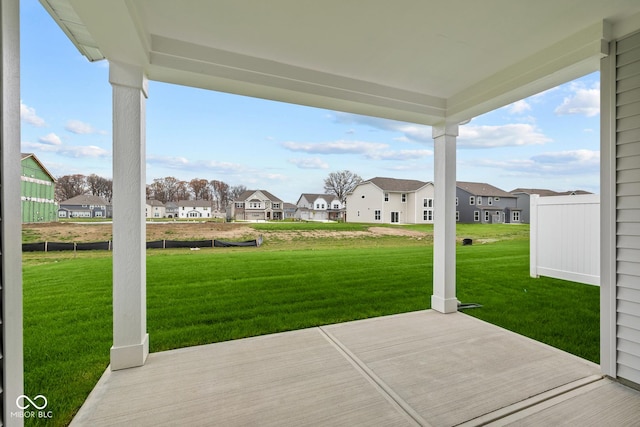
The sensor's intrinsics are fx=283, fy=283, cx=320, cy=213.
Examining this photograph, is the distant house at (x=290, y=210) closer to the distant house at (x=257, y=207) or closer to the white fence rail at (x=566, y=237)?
the distant house at (x=257, y=207)

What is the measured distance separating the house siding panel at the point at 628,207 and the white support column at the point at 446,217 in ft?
4.85

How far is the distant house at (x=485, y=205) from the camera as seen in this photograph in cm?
995

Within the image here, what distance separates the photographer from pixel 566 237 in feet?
13.9

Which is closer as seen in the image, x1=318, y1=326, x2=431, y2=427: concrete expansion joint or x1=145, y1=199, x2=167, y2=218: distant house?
x1=318, y1=326, x2=431, y2=427: concrete expansion joint

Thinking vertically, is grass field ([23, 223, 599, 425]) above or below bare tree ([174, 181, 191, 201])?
below

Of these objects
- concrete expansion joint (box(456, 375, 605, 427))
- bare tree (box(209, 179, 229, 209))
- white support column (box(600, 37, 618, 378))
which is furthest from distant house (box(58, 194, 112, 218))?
white support column (box(600, 37, 618, 378))

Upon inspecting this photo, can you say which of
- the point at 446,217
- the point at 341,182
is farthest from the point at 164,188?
the point at 446,217

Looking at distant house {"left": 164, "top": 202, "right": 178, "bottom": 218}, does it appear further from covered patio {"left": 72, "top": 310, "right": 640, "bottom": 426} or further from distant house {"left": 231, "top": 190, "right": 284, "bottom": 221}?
covered patio {"left": 72, "top": 310, "right": 640, "bottom": 426}

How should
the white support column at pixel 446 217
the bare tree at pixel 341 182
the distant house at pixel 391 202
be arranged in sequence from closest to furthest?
the white support column at pixel 446 217 < the bare tree at pixel 341 182 < the distant house at pixel 391 202

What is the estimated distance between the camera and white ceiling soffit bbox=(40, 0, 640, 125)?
1.72m

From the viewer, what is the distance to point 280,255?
271 inches

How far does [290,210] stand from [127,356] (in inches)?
263

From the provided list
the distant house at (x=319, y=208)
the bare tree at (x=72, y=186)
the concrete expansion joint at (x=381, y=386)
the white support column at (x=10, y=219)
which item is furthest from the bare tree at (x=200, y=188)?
the white support column at (x=10, y=219)

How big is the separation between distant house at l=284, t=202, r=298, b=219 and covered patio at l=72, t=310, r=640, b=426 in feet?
19.7
